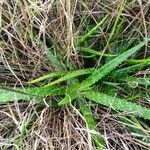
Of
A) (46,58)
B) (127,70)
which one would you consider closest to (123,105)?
(127,70)

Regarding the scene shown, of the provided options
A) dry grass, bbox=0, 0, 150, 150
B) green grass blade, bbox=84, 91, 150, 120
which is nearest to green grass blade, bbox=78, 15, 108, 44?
dry grass, bbox=0, 0, 150, 150

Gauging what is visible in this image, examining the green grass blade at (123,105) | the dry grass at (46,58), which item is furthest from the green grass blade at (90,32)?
the green grass blade at (123,105)

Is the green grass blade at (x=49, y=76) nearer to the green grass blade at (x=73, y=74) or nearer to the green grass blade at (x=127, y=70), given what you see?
the green grass blade at (x=73, y=74)

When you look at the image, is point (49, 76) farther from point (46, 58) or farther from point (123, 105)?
point (123, 105)

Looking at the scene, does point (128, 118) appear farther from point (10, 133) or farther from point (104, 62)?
point (10, 133)

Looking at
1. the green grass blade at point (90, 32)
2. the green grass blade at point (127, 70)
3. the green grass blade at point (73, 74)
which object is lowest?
the green grass blade at point (127, 70)

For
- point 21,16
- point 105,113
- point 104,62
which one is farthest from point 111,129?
point 21,16
